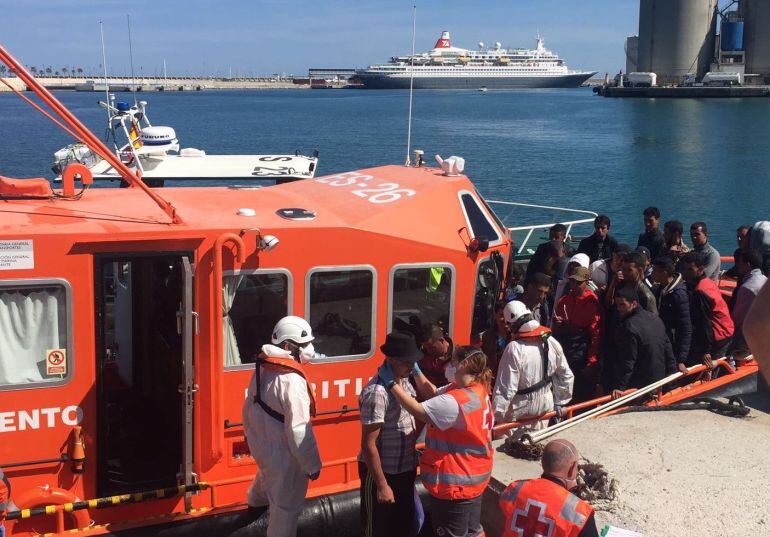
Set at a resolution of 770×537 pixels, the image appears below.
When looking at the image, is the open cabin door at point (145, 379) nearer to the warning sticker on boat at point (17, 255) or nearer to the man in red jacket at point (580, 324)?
the warning sticker on boat at point (17, 255)

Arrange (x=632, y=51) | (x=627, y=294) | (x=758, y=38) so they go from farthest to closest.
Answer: (x=632, y=51) → (x=758, y=38) → (x=627, y=294)

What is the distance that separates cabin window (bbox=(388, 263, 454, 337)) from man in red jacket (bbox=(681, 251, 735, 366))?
255 centimetres

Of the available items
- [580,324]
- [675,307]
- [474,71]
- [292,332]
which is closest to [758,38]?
[474,71]

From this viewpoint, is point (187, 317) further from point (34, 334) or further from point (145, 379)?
point (145, 379)

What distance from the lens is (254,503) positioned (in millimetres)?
5176

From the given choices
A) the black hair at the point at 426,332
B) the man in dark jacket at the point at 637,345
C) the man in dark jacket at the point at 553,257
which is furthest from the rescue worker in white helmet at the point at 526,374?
the man in dark jacket at the point at 553,257

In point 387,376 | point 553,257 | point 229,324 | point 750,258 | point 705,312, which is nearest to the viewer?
point 387,376

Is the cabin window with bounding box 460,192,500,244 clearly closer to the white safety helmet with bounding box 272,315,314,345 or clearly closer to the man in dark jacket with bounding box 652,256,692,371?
the man in dark jacket with bounding box 652,256,692,371

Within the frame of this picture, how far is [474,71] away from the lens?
16988 centimetres

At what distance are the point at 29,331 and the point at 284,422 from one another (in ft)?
5.59

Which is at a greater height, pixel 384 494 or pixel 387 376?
pixel 387 376

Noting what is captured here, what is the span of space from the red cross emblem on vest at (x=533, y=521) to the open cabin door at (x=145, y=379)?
2539 millimetres

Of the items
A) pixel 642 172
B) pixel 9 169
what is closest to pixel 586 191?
pixel 642 172

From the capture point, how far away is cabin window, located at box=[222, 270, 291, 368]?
5375 mm
